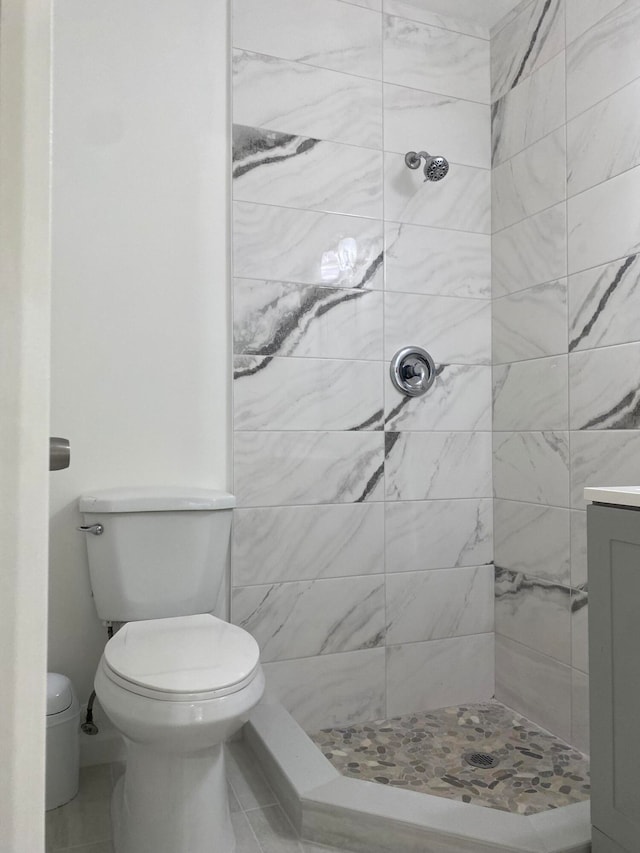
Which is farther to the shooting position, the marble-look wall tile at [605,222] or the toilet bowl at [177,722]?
the marble-look wall tile at [605,222]

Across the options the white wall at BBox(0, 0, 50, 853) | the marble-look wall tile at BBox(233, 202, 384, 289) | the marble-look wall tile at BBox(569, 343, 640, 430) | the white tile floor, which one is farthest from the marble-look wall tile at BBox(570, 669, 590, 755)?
the white wall at BBox(0, 0, 50, 853)

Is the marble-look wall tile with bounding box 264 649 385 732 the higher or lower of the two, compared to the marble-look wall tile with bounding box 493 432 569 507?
lower

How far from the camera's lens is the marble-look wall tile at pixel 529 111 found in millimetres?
2104

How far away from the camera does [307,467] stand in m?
2.14

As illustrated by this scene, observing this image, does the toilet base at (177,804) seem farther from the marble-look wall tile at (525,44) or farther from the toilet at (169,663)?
the marble-look wall tile at (525,44)

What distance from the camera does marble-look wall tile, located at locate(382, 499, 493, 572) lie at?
2.26m

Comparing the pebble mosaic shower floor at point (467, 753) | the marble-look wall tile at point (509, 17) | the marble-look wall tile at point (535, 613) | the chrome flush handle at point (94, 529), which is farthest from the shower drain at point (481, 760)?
the marble-look wall tile at point (509, 17)

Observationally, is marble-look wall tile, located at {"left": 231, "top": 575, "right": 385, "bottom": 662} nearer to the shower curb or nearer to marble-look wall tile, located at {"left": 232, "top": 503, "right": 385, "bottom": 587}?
marble-look wall tile, located at {"left": 232, "top": 503, "right": 385, "bottom": 587}

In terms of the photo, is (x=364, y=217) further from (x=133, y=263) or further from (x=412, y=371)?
(x=133, y=263)

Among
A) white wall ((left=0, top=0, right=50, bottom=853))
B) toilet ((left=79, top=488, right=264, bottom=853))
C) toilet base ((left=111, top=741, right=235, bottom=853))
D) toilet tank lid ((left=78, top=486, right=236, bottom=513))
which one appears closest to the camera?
white wall ((left=0, top=0, right=50, bottom=853))

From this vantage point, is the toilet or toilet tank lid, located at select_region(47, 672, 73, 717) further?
toilet tank lid, located at select_region(47, 672, 73, 717)

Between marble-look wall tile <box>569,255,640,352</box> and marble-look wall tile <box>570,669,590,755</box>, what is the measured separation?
1.02m

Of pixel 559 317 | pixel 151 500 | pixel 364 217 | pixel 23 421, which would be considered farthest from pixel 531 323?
pixel 23 421

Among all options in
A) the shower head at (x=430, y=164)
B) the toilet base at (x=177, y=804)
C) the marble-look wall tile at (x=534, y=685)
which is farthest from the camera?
the shower head at (x=430, y=164)
